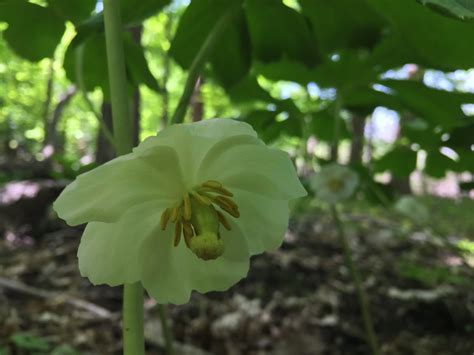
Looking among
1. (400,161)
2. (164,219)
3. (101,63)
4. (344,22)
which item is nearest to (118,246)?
Answer: (164,219)

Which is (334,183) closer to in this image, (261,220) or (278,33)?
(278,33)

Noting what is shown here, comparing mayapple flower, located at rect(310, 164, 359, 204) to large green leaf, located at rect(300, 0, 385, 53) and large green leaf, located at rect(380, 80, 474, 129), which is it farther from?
large green leaf, located at rect(300, 0, 385, 53)

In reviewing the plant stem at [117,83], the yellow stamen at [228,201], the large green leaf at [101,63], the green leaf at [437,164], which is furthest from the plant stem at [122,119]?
the green leaf at [437,164]

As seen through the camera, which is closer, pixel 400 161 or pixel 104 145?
pixel 400 161

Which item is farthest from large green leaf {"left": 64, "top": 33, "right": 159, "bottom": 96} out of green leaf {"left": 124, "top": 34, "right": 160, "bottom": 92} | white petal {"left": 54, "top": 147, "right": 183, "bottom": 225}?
white petal {"left": 54, "top": 147, "right": 183, "bottom": 225}

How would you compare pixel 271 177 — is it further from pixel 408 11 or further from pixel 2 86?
pixel 2 86

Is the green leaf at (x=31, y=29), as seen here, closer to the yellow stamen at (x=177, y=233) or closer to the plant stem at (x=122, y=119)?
the plant stem at (x=122, y=119)

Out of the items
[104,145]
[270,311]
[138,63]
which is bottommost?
[104,145]
